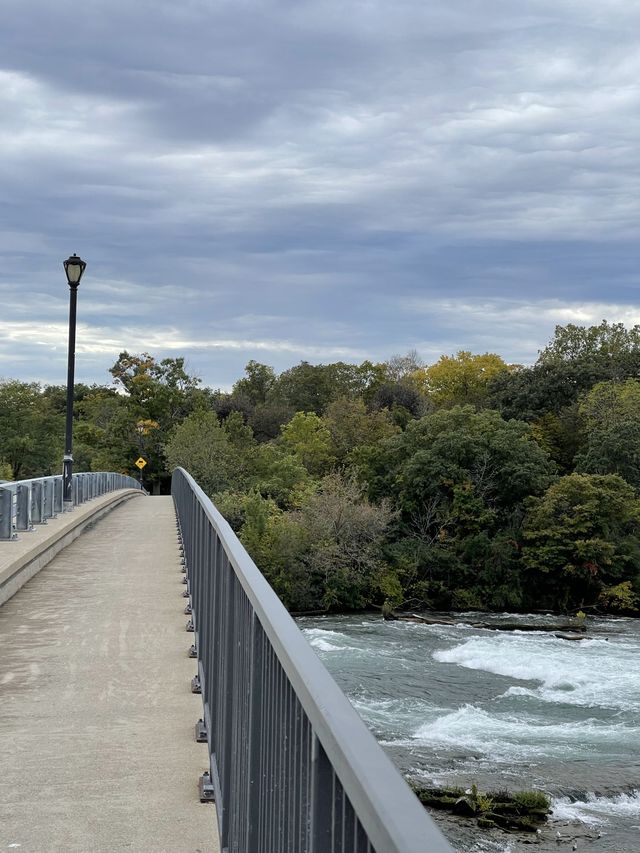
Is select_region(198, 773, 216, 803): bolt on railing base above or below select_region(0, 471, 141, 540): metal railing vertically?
below

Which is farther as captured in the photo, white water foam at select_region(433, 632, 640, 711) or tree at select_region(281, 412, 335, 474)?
tree at select_region(281, 412, 335, 474)

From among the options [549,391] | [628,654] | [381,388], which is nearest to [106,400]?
[381,388]

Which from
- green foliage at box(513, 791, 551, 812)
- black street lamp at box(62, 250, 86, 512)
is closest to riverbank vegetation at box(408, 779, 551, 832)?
green foliage at box(513, 791, 551, 812)

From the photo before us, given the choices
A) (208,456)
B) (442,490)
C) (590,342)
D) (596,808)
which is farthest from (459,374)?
(596,808)

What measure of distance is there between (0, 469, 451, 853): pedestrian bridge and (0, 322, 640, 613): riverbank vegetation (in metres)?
46.1

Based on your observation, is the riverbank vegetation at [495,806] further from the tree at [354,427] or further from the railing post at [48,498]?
the tree at [354,427]

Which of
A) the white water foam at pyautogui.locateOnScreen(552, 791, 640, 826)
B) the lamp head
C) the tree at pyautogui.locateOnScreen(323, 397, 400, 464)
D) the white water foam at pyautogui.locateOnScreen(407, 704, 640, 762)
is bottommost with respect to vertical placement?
the white water foam at pyautogui.locateOnScreen(552, 791, 640, 826)

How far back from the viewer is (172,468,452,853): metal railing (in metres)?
1.39

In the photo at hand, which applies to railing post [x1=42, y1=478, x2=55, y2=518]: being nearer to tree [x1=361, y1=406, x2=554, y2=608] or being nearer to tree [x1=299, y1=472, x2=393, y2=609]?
tree [x1=299, y1=472, x2=393, y2=609]

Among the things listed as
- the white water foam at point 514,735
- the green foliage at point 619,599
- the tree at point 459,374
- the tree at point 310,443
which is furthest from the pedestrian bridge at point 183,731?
the tree at point 459,374

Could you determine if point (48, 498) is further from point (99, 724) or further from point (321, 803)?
point (321, 803)

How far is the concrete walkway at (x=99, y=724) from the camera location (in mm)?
4430

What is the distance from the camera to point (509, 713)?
1344 inches

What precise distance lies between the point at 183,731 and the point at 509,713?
30041 mm
